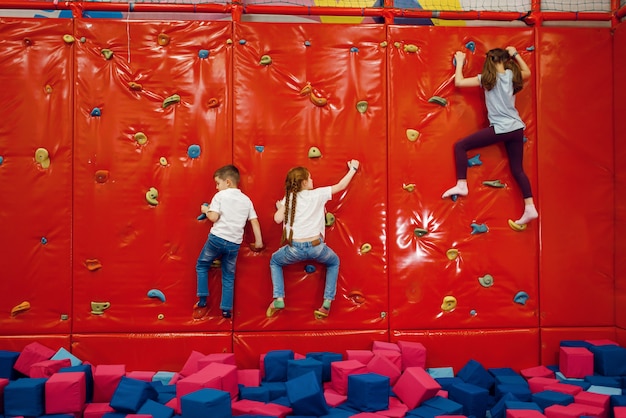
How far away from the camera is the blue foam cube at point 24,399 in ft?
12.8

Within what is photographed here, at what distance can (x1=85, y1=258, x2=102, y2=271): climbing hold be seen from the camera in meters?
4.81

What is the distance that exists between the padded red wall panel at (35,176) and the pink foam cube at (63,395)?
944 millimetres

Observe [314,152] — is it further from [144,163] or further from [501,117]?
[501,117]

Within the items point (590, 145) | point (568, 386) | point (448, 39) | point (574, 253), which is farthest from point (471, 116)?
point (568, 386)

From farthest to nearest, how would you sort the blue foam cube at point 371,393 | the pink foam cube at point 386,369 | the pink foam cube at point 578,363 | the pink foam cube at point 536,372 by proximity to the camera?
the pink foam cube at point 536,372 → the pink foam cube at point 578,363 → the pink foam cube at point 386,369 → the blue foam cube at point 371,393

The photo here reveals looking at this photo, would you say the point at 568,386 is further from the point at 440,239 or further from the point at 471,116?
the point at 471,116

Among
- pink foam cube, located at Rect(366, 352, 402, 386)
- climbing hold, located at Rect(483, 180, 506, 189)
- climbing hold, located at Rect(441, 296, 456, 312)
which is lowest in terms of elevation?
pink foam cube, located at Rect(366, 352, 402, 386)

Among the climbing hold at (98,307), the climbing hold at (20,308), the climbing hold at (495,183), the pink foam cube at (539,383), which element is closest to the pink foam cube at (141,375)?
the climbing hold at (98,307)

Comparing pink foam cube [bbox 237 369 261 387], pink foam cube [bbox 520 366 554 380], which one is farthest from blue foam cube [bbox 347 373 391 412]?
pink foam cube [bbox 520 366 554 380]

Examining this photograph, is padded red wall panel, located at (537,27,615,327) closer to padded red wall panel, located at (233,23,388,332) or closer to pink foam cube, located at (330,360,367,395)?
padded red wall panel, located at (233,23,388,332)

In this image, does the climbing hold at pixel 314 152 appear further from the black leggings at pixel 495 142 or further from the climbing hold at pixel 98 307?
the climbing hold at pixel 98 307

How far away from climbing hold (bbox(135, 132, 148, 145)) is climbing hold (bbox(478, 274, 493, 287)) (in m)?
3.19

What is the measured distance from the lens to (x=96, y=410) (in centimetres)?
397

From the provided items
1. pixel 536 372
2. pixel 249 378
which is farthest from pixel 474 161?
pixel 249 378
